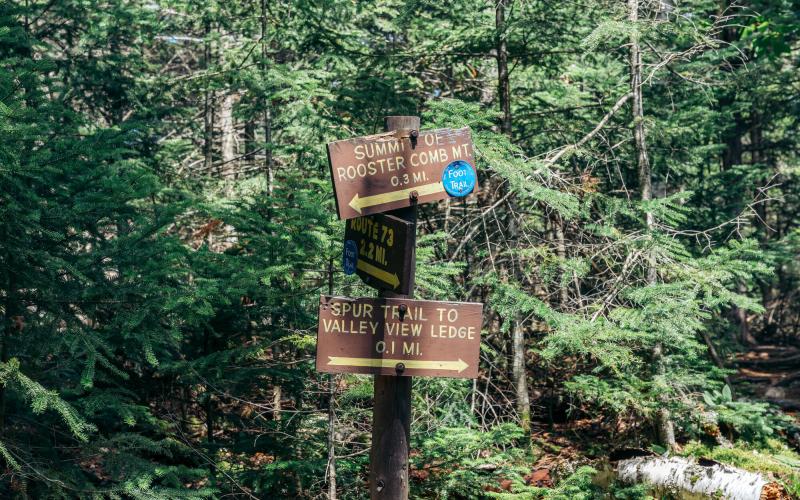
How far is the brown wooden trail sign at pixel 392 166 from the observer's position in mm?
3896

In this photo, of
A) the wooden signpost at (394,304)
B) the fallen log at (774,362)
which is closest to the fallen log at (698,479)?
the wooden signpost at (394,304)

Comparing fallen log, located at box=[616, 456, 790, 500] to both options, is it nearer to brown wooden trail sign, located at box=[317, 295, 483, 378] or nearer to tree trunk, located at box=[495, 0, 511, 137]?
tree trunk, located at box=[495, 0, 511, 137]

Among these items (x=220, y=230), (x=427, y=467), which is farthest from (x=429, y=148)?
(x=220, y=230)

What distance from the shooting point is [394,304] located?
12.8 ft

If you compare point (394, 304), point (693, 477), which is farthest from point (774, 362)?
→ point (394, 304)

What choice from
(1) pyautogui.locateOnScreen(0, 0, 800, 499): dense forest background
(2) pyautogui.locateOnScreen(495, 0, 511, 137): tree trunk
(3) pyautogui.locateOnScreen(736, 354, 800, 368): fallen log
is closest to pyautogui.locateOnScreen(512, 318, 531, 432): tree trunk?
(1) pyautogui.locateOnScreen(0, 0, 800, 499): dense forest background

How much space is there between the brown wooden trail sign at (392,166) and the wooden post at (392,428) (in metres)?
0.10

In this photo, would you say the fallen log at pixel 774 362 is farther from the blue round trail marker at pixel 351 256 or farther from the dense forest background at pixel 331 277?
the blue round trail marker at pixel 351 256

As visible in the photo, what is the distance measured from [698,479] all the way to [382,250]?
205 inches

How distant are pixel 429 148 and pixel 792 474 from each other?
21.8 feet

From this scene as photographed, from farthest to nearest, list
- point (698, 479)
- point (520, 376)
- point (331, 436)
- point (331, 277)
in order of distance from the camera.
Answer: point (520, 376) < point (698, 479) < point (331, 277) < point (331, 436)

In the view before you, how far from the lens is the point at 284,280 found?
24.0ft

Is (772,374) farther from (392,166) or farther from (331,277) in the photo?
(392,166)

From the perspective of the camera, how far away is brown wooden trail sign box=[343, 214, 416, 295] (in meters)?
3.86
